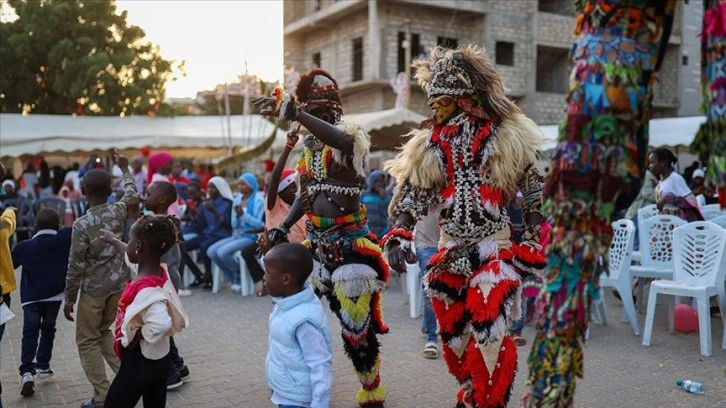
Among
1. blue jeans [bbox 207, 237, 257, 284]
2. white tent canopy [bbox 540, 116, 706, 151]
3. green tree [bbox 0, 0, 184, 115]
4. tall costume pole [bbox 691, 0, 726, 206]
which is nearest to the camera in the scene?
tall costume pole [bbox 691, 0, 726, 206]

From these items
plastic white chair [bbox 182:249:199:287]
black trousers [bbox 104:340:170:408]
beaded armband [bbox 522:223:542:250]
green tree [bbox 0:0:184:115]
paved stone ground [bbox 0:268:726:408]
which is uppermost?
green tree [bbox 0:0:184:115]

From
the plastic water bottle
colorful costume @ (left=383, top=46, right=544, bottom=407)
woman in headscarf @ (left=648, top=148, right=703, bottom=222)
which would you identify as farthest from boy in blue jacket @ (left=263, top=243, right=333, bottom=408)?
woman in headscarf @ (left=648, top=148, right=703, bottom=222)

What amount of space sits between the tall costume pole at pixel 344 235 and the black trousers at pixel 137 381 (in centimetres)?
121

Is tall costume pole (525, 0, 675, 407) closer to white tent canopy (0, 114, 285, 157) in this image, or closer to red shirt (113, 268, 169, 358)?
red shirt (113, 268, 169, 358)

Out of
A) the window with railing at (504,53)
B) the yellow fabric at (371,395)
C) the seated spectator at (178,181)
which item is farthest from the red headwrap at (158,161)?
the window with railing at (504,53)

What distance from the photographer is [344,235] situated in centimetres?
415

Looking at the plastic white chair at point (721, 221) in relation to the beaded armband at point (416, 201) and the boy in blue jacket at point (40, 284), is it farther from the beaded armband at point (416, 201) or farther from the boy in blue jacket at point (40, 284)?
the boy in blue jacket at point (40, 284)

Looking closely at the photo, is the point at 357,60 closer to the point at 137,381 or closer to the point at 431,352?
the point at 431,352

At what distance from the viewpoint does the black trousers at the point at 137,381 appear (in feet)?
10.6

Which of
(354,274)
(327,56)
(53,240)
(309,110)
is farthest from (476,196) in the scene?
(327,56)

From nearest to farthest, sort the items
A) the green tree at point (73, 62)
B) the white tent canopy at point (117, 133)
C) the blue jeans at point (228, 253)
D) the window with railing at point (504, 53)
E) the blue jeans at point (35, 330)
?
the blue jeans at point (35, 330) < the blue jeans at point (228, 253) < the white tent canopy at point (117, 133) < the green tree at point (73, 62) < the window with railing at point (504, 53)

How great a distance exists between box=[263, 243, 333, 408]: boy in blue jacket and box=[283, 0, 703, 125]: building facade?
765 inches

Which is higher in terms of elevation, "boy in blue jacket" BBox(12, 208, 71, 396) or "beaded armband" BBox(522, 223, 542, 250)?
"beaded armband" BBox(522, 223, 542, 250)

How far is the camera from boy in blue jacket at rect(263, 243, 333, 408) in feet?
9.73
